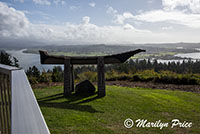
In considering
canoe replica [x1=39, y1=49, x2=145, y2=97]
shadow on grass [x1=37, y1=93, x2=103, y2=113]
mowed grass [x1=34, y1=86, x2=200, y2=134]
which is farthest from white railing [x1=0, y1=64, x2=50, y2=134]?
canoe replica [x1=39, y1=49, x2=145, y2=97]

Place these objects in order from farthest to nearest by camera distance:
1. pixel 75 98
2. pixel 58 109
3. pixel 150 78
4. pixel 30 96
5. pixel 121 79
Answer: pixel 121 79 → pixel 150 78 → pixel 75 98 → pixel 58 109 → pixel 30 96

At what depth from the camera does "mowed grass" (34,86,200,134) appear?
3676 millimetres

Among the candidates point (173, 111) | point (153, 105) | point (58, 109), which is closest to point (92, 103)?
point (58, 109)

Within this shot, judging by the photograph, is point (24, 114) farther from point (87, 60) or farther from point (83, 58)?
point (87, 60)

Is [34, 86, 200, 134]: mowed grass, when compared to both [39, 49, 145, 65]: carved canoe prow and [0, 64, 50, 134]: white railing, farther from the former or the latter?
[0, 64, 50, 134]: white railing

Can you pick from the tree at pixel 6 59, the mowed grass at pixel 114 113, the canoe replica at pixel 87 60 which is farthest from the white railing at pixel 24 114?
the tree at pixel 6 59

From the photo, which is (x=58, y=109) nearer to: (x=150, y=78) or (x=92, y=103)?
(x=92, y=103)

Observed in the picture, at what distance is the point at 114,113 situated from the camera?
469 cm

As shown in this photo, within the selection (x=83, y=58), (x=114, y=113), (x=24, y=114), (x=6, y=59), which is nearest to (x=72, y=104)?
(x=114, y=113)

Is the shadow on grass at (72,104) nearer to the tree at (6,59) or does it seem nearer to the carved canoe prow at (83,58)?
the carved canoe prow at (83,58)

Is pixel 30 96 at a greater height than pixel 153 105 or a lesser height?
greater

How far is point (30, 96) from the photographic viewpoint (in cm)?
98

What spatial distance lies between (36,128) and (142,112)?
4.72 m

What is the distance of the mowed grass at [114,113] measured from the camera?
3.68 m
